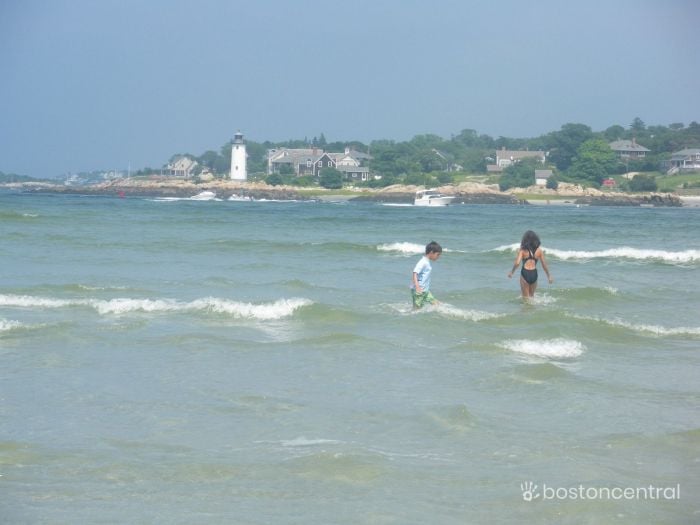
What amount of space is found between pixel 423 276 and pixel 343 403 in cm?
486

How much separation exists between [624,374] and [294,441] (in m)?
4.24

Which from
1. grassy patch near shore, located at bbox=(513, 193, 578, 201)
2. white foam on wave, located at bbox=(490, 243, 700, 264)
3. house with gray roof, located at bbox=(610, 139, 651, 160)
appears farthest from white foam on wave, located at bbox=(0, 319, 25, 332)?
house with gray roof, located at bbox=(610, 139, 651, 160)

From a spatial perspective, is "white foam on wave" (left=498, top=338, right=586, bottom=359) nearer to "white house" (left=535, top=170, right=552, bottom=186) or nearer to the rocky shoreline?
the rocky shoreline

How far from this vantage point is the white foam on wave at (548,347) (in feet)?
34.4

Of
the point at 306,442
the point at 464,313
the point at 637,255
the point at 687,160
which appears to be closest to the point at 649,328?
the point at 464,313

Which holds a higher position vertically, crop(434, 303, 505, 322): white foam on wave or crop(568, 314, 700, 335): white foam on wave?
crop(434, 303, 505, 322): white foam on wave

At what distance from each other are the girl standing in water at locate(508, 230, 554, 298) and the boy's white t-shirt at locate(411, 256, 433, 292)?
194 cm

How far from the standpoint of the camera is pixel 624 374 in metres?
9.54

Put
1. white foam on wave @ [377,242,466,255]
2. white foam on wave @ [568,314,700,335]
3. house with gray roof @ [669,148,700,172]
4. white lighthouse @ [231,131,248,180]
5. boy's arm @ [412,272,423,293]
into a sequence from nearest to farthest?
white foam on wave @ [568,314,700,335] → boy's arm @ [412,272,423,293] → white foam on wave @ [377,242,466,255] → house with gray roof @ [669,148,700,172] → white lighthouse @ [231,131,248,180]

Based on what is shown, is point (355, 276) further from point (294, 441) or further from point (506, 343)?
point (294, 441)

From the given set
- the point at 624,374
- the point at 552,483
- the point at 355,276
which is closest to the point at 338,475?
the point at 552,483

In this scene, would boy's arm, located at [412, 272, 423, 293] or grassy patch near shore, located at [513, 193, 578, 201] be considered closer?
boy's arm, located at [412, 272, 423, 293]

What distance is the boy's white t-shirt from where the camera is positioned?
490 inches

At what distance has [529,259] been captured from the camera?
1431 cm
